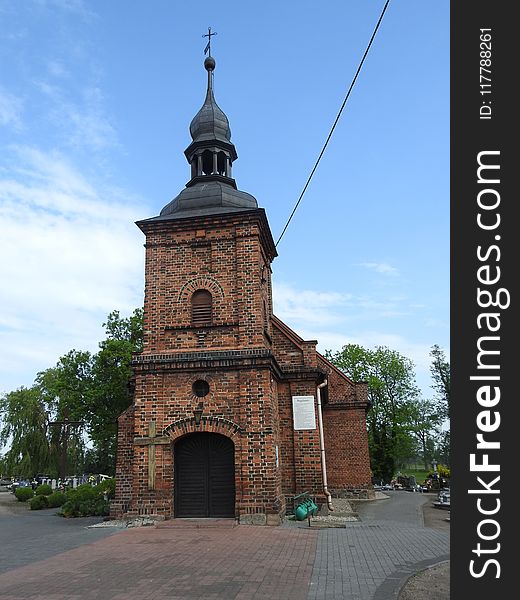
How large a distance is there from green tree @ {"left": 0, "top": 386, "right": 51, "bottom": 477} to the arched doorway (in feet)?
87.6

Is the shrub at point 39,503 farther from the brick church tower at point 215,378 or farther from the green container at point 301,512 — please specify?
the green container at point 301,512

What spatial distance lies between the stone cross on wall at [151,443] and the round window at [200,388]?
54.0 inches

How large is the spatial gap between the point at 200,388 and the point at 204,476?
2281mm

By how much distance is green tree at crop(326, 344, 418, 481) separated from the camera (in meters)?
40.7

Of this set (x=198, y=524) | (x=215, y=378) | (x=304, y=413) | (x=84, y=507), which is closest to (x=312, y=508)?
(x=304, y=413)

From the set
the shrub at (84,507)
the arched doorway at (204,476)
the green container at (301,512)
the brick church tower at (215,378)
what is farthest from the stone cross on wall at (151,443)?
the shrub at (84,507)

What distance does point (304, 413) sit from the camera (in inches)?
645

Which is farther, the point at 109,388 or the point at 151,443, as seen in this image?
the point at 109,388

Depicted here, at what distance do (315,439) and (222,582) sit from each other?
29.0 feet

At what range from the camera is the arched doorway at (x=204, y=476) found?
46.3 feet

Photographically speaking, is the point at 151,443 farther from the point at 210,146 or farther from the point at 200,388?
the point at 210,146

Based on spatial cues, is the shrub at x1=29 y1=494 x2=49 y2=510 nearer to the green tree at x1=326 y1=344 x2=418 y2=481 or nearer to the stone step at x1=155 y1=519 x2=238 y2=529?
the stone step at x1=155 y1=519 x2=238 y2=529

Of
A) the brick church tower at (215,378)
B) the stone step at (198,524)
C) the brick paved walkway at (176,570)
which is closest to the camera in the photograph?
the brick paved walkway at (176,570)

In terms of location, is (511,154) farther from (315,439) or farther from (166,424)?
(315,439)
